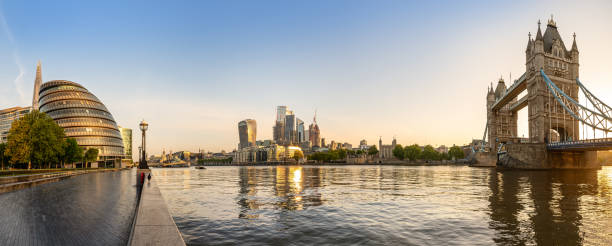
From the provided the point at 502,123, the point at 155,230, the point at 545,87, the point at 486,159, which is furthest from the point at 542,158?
the point at 155,230

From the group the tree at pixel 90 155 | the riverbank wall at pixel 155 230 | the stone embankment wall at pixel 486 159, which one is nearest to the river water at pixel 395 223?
the riverbank wall at pixel 155 230

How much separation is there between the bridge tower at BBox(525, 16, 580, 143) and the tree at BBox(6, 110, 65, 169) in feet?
317

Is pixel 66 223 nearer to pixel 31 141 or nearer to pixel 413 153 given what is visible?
pixel 31 141

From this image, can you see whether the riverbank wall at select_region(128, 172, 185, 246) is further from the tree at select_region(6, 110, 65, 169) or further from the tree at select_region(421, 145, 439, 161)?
the tree at select_region(421, 145, 439, 161)

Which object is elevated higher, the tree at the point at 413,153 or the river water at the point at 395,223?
the river water at the point at 395,223

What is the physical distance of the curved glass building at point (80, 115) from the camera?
361 feet

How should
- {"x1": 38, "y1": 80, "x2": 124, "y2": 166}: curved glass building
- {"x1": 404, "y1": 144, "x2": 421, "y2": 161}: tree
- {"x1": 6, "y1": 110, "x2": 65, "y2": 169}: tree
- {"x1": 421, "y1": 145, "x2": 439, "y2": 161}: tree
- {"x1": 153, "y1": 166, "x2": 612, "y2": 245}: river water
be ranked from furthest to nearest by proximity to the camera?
{"x1": 421, "y1": 145, "x2": 439, "y2": 161}: tree → {"x1": 404, "y1": 144, "x2": 421, "y2": 161}: tree → {"x1": 38, "y1": 80, "x2": 124, "y2": 166}: curved glass building → {"x1": 6, "y1": 110, "x2": 65, "y2": 169}: tree → {"x1": 153, "y1": 166, "x2": 612, "y2": 245}: river water

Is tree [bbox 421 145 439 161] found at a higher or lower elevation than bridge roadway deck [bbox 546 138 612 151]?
lower

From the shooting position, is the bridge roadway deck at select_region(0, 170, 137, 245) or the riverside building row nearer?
the bridge roadway deck at select_region(0, 170, 137, 245)

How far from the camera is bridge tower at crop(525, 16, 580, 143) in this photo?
7556cm

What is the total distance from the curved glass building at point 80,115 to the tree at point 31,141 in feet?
210

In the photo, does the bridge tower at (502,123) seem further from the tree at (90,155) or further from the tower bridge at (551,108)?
the tree at (90,155)

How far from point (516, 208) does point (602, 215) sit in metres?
3.31

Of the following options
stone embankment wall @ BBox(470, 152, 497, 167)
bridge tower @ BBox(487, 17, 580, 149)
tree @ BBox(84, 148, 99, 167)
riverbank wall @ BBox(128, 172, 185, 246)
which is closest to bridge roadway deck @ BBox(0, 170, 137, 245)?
riverbank wall @ BBox(128, 172, 185, 246)
